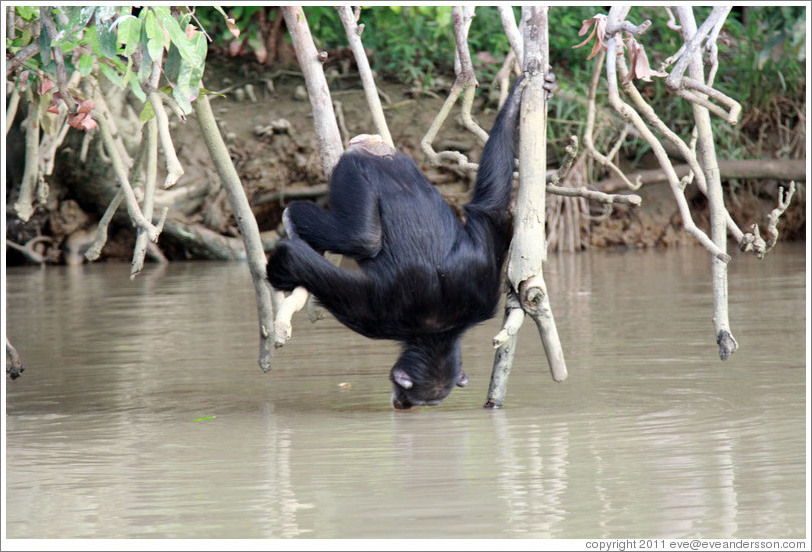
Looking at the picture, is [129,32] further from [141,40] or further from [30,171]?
[30,171]

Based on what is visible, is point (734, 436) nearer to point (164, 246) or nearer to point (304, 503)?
point (304, 503)

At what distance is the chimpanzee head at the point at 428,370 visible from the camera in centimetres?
506

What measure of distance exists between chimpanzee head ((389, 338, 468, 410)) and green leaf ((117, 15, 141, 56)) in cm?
169

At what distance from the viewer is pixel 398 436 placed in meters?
4.88

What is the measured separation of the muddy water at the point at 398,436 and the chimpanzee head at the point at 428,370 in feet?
0.44

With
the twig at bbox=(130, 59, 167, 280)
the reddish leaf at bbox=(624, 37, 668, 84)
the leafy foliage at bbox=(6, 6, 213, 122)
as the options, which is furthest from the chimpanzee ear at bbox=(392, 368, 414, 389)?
the reddish leaf at bbox=(624, 37, 668, 84)

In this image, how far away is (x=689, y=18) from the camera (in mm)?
5094

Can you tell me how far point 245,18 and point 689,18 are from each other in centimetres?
1133

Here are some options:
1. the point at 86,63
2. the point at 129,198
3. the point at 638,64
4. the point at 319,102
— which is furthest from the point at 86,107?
the point at 638,64

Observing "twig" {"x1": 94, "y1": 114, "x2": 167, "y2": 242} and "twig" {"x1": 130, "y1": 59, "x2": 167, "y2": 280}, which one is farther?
"twig" {"x1": 130, "y1": 59, "x2": 167, "y2": 280}

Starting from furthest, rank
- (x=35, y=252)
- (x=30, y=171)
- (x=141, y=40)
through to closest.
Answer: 1. (x=35, y=252)
2. (x=30, y=171)
3. (x=141, y=40)

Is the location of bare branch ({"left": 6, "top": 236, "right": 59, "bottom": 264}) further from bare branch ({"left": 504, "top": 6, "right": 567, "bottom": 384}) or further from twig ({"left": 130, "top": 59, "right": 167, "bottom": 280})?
bare branch ({"left": 504, "top": 6, "right": 567, "bottom": 384})

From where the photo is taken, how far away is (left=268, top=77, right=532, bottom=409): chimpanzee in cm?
481

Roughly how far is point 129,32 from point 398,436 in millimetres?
1894
